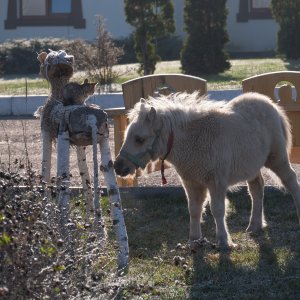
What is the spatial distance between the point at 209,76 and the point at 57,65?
52.7 ft

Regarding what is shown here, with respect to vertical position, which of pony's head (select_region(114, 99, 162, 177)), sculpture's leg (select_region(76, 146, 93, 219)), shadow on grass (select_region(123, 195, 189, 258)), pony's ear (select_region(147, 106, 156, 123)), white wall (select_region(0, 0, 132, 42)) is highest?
white wall (select_region(0, 0, 132, 42))

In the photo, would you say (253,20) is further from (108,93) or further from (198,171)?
(198,171)

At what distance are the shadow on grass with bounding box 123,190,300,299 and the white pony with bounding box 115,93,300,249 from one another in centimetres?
31

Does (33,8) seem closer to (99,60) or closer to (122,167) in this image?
(99,60)

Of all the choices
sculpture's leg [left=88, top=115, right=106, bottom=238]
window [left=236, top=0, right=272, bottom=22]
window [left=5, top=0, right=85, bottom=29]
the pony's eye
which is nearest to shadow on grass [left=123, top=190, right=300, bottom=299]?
sculpture's leg [left=88, top=115, right=106, bottom=238]

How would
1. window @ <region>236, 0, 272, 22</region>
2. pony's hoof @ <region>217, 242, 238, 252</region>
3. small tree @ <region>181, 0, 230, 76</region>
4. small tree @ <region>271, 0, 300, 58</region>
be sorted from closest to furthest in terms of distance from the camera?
pony's hoof @ <region>217, 242, 238, 252</region> → small tree @ <region>181, 0, 230, 76</region> → small tree @ <region>271, 0, 300, 58</region> → window @ <region>236, 0, 272, 22</region>

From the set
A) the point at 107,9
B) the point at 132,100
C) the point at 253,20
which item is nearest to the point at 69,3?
the point at 107,9

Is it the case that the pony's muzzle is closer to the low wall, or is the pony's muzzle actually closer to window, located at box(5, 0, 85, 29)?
the low wall

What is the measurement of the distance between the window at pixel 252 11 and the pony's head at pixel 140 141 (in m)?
24.0

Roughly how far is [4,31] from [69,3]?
2.46 m

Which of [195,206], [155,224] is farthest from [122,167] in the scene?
[155,224]

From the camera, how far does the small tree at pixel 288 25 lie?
81.6ft

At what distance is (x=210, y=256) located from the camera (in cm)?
716

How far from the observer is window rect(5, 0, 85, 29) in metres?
30.9
